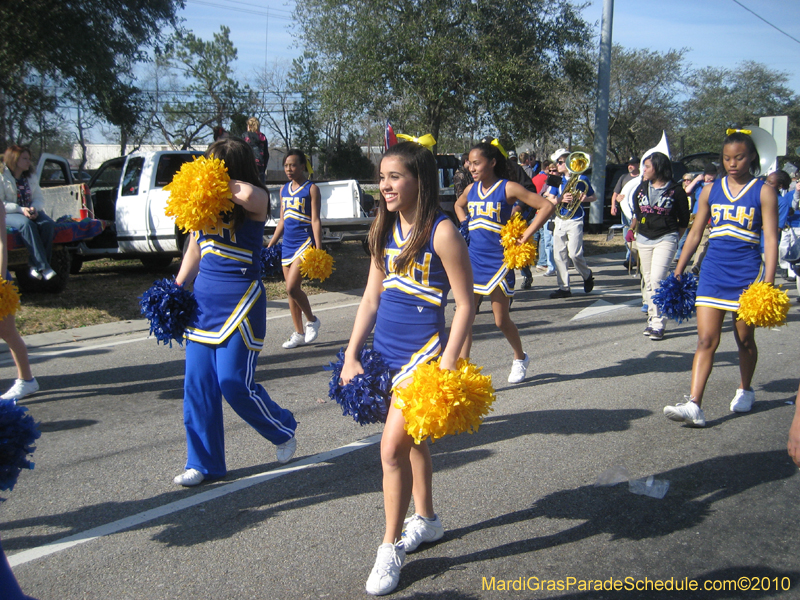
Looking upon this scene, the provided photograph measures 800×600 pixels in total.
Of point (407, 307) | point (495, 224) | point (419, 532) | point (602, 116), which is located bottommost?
point (419, 532)

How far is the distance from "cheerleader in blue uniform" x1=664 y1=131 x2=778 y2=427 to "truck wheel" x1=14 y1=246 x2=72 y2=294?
808 cm

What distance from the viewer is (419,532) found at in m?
3.07

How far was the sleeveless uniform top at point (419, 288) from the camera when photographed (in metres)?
2.94

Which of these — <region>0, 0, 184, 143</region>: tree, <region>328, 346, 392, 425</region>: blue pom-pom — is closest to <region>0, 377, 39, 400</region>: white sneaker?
<region>328, 346, 392, 425</region>: blue pom-pom

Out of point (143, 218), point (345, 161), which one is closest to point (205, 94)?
point (345, 161)

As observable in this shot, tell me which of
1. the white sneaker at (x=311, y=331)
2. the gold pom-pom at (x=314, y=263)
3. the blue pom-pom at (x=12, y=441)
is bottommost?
the white sneaker at (x=311, y=331)

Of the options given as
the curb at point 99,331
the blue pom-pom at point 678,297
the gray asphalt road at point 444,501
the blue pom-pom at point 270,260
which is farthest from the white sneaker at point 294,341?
the blue pom-pom at point 678,297

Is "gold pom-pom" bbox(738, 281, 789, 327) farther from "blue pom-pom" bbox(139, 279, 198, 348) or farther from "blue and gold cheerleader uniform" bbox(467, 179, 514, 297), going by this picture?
"blue pom-pom" bbox(139, 279, 198, 348)

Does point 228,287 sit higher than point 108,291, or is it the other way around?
point 228,287

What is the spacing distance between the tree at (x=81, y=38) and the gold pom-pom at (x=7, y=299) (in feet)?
39.2

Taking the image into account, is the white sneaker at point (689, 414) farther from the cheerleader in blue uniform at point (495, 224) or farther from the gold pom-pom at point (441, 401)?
the gold pom-pom at point (441, 401)

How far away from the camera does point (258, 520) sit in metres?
3.46

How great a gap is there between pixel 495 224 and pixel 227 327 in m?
2.87

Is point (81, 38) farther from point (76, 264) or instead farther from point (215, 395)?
point (215, 395)
